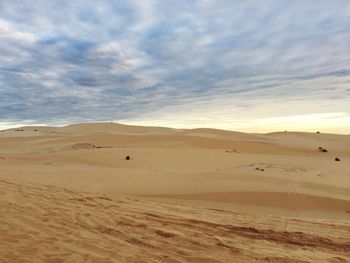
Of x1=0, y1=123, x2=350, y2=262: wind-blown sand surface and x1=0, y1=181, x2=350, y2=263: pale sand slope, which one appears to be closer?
x1=0, y1=181, x2=350, y2=263: pale sand slope

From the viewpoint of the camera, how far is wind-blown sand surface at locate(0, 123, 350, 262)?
595 cm

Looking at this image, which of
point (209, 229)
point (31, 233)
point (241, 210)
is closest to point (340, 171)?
point (241, 210)

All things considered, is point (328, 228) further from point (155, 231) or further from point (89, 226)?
point (89, 226)

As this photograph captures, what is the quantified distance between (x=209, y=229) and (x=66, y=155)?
15.1m

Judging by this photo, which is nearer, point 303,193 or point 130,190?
point 303,193

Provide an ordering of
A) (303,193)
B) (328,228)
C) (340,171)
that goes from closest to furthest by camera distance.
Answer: (328,228)
(303,193)
(340,171)

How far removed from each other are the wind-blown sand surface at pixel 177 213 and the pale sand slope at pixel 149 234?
16 millimetres

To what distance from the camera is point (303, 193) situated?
1159cm

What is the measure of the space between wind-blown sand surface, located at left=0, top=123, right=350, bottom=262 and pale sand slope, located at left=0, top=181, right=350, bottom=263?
0.05 feet

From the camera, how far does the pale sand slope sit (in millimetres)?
5730

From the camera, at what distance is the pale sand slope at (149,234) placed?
5730 mm

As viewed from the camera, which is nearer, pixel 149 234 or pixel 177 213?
pixel 149 234

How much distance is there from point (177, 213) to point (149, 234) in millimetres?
2014

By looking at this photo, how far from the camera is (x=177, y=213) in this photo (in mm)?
8766
